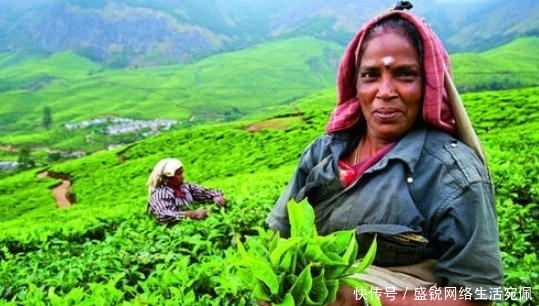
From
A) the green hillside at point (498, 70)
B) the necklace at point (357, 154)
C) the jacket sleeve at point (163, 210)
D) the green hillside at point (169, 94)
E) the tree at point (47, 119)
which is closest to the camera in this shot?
the necklace at point (357, 154)

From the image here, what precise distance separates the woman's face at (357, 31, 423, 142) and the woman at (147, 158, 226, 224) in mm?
6152

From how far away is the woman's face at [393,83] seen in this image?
2.26 metres

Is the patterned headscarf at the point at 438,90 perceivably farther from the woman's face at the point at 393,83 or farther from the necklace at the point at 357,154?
the necklace at the point at 357,154

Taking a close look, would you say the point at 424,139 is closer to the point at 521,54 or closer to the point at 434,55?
the point at 434,55

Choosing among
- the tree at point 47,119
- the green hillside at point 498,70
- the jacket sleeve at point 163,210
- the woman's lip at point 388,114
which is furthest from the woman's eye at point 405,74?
the tree at point 47,119

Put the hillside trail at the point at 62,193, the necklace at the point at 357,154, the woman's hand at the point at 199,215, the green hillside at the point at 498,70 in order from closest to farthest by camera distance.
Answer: the necklace at the point at 357,154, the woman's hand at the point at 199,215, the hillside trail at the point at 62,193, the green hillside at the point at 498,70

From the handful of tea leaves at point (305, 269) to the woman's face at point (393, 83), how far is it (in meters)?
0.59

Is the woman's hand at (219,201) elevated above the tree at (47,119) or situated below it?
above

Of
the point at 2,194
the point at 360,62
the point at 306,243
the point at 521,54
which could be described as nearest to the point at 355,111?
the point at 360,62

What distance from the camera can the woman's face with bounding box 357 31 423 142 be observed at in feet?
7.41

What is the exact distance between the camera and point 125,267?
4.86 m

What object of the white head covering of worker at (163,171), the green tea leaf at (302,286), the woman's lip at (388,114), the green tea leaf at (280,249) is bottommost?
the white head covering of worker at (163,171)

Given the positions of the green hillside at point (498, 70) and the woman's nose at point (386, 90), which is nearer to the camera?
the woman's nose at point (386, 90)

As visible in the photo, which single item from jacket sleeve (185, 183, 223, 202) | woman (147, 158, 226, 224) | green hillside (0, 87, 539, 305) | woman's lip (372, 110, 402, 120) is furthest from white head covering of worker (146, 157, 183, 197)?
woman's lip (372, 110, 402, 120)
